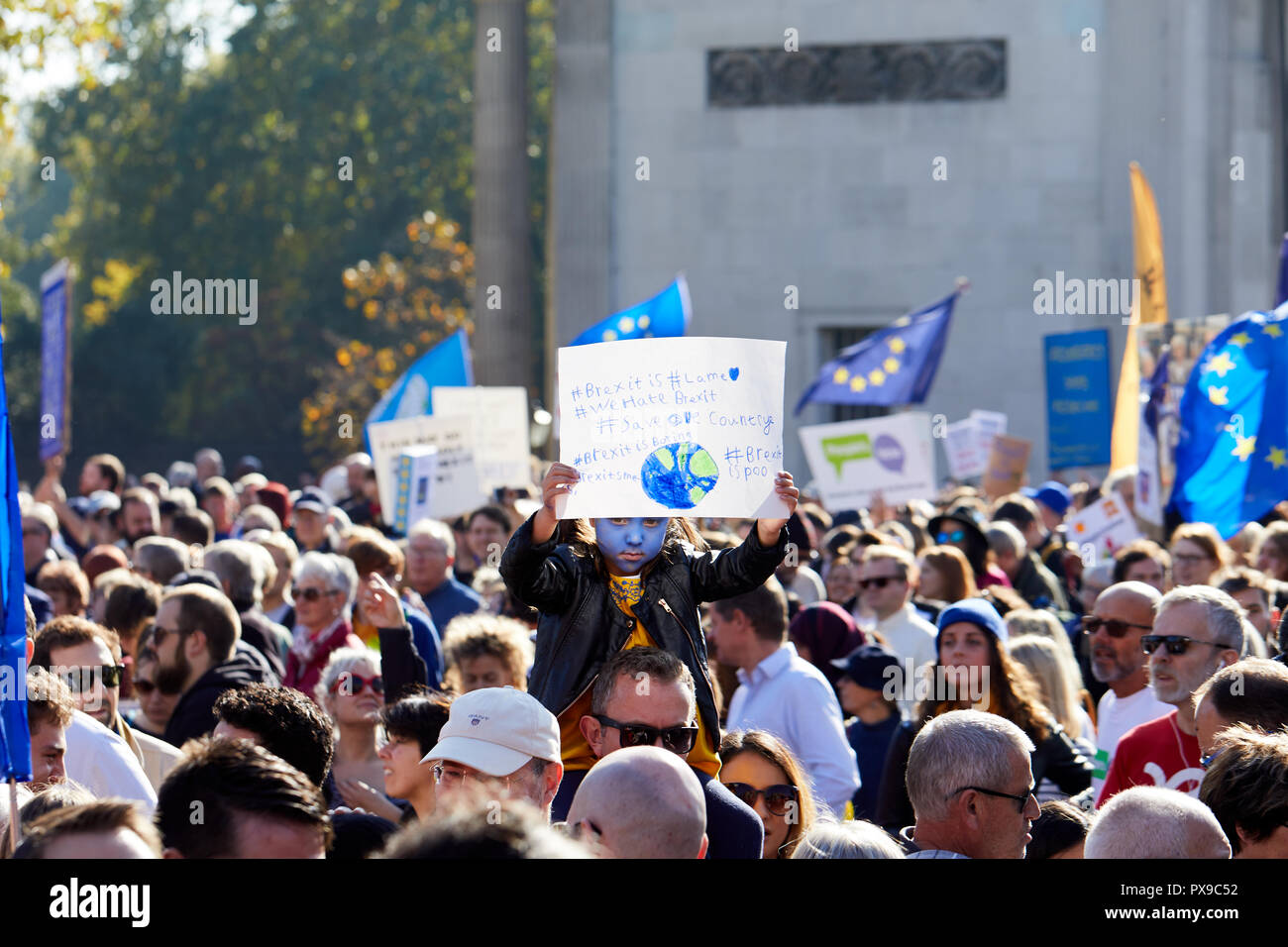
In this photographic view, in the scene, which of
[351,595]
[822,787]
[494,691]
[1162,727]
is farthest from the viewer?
[351,595]

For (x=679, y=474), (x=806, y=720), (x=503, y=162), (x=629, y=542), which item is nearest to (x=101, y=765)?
(x=629, y=542)

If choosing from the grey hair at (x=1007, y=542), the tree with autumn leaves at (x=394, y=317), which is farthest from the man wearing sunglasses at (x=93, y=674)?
the tree with autumn leaves at (x=394, y=317)

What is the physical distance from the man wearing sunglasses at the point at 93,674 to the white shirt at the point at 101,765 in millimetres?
314

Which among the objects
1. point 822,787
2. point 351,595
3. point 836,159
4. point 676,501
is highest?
point 836,159

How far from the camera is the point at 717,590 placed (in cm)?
549

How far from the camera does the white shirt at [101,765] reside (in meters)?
5.34

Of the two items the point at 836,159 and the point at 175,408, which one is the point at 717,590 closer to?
the point at 836,159

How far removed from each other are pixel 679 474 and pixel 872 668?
1.86m

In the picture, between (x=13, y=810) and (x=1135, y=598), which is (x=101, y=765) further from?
(x=1135, y=598)

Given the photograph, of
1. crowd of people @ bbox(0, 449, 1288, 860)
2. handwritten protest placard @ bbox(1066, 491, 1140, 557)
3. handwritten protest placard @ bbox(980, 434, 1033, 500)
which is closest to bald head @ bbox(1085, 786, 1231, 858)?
crowd of people @ bbox(0, 449, 1288, 860)

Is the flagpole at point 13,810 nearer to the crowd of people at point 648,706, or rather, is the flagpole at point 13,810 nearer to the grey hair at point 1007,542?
the crowd of people at point 648,706

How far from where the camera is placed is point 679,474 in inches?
215
